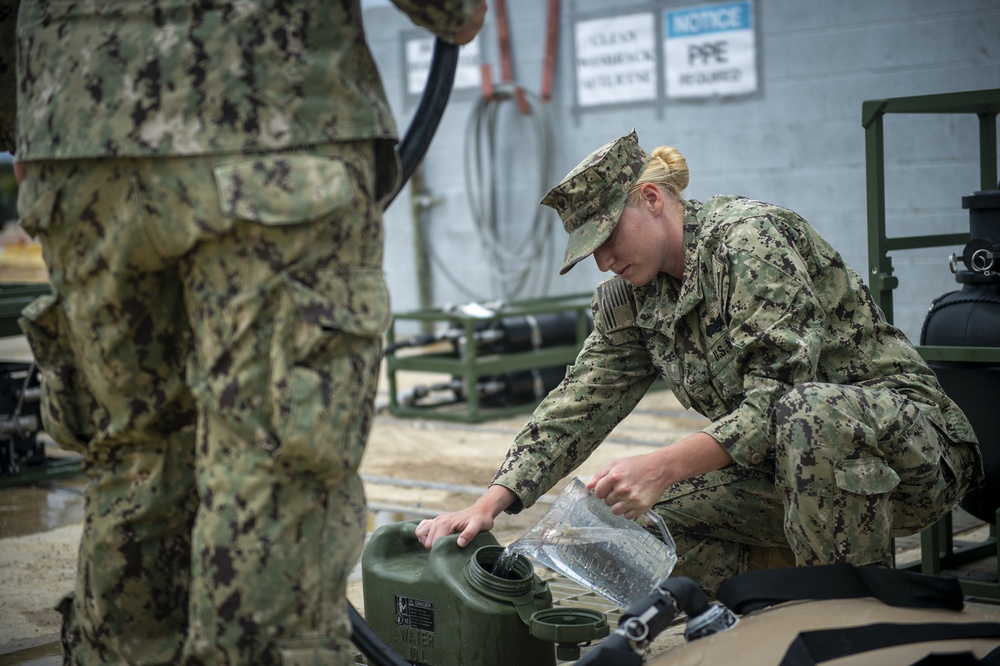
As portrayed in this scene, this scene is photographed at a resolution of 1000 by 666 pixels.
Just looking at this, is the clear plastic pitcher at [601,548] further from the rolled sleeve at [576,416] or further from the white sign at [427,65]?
the white sign at [427,65]

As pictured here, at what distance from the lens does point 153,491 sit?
1703 mm

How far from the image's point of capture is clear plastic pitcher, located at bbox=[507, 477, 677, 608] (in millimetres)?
2471

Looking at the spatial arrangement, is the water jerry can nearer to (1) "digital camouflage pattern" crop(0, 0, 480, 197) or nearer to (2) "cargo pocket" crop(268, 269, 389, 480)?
(2) "cargo pocket" crop(268, 269, 389, 480)

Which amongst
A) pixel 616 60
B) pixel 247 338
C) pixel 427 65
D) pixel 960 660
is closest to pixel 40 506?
pixel 247 338

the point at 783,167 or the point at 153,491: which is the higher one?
the point at 783,167

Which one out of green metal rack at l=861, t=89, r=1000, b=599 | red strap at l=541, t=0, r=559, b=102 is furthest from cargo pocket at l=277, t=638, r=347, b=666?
red strap at l=541, t=0, r=559, b=102

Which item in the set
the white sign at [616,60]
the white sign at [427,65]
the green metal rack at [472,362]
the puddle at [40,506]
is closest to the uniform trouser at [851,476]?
the puddle at [40,506]

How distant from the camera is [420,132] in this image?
191 cm

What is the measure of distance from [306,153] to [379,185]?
0.52 feet

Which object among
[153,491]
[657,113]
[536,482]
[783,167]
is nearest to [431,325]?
[657,113]

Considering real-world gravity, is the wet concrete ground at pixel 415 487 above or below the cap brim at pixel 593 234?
below

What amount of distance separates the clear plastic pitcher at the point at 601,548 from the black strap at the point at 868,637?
2.22 feet

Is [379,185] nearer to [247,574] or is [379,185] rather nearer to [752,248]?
[247,574]

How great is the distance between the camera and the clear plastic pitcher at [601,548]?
2.47 m
